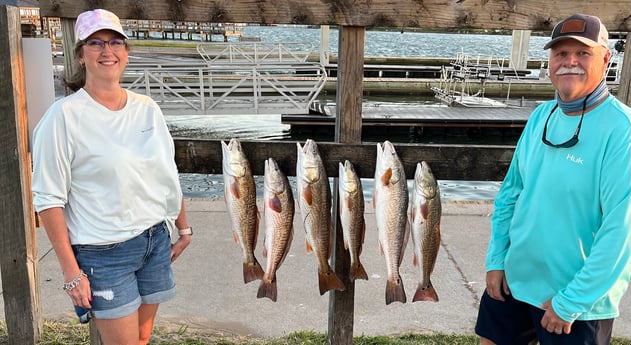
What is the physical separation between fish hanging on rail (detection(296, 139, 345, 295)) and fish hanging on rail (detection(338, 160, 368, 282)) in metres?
0.08

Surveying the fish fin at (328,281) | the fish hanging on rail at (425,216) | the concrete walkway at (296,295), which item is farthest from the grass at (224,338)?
the fish hanging on rail at (425,216)

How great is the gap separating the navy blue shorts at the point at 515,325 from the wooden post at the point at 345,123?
840 mm

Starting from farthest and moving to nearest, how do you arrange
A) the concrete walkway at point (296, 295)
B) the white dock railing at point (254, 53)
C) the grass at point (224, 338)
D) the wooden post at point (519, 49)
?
the wooden post at point (519, 49), the white dock railing at point (254, 53), the concrete walkway at point (296, 295), the grass at point (224, 338)

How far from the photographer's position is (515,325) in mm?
2570

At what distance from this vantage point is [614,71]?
22656 mm

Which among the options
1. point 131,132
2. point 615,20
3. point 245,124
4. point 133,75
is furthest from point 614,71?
point 131,132

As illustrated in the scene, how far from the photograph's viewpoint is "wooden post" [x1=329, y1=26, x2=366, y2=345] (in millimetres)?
2904

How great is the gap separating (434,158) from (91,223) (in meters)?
1.81

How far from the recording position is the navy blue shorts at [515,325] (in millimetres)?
2250

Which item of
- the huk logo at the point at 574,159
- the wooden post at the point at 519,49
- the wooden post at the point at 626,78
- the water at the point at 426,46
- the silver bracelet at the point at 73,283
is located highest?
the water at the point at 426,46

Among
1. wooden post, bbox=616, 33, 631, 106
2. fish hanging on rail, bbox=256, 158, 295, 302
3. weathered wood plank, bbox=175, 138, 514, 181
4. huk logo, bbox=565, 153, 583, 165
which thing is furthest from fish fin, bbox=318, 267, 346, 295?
wooden post, bbox=616, 33, 631, 106

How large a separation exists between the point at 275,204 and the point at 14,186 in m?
1.46

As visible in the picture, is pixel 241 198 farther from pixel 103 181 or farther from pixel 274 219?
pixel 103 181

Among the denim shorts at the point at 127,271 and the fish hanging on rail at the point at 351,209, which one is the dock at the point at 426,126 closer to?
the fish hanging on rail at the point at 351,209
